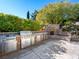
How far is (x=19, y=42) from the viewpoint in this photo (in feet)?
32.4

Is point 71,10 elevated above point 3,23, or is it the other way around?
point 71,10

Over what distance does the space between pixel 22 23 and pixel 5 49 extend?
9214 millimetres

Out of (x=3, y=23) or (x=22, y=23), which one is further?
(x=22, y=23)

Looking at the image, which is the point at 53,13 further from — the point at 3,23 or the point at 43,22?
the point at 3,23

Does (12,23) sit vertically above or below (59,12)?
below

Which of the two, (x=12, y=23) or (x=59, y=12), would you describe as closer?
(x=12, y=23)

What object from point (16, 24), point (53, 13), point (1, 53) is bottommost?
point (1, 53)

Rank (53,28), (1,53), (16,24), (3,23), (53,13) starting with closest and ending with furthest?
(1,53)
(3,23)
(16,24)
(53,28)
(53,13)

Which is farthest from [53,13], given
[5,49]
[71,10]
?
[5,49]

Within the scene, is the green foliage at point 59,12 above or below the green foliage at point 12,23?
above

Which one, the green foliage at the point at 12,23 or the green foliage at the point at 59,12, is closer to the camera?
the green foliage at the point at 12,23

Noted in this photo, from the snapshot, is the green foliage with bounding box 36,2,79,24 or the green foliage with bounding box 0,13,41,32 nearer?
the green foliage with bounding box 0,13,41,32

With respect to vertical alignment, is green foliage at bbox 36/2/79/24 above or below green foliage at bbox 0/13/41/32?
above

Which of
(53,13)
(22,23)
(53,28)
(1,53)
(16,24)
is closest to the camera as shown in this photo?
(1,53)
